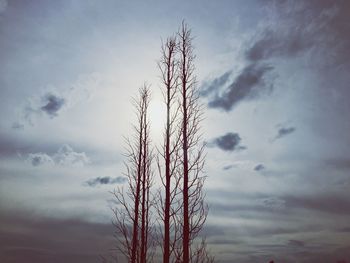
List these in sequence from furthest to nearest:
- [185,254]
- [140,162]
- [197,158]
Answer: [140,162]
[197,158]
[185,254]

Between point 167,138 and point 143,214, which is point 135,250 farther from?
point 167,138

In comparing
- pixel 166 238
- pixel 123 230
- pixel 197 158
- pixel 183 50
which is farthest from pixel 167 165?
pixel 123 230

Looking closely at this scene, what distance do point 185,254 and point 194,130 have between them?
12.7 feet

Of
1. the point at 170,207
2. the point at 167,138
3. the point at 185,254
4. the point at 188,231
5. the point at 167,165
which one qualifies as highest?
the point at 167,138

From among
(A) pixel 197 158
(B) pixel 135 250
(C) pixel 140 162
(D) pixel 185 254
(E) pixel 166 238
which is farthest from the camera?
(C) pixel 140 162

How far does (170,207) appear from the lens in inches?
416

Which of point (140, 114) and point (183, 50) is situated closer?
point (183, 50)

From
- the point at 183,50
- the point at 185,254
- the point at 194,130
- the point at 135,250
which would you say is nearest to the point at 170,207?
the point at 185,254

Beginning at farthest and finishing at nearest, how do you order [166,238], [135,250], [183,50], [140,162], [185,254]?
[140,162], [135,250], [183,50], [166,238], [185,254]

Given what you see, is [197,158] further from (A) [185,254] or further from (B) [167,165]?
(A) [185,254]

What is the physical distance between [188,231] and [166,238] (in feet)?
2.61

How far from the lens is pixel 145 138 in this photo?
1570cm

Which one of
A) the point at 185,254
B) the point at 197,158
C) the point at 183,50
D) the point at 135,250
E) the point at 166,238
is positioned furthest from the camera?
the point at 135,250

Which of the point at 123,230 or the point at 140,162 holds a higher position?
the point at 140,162
